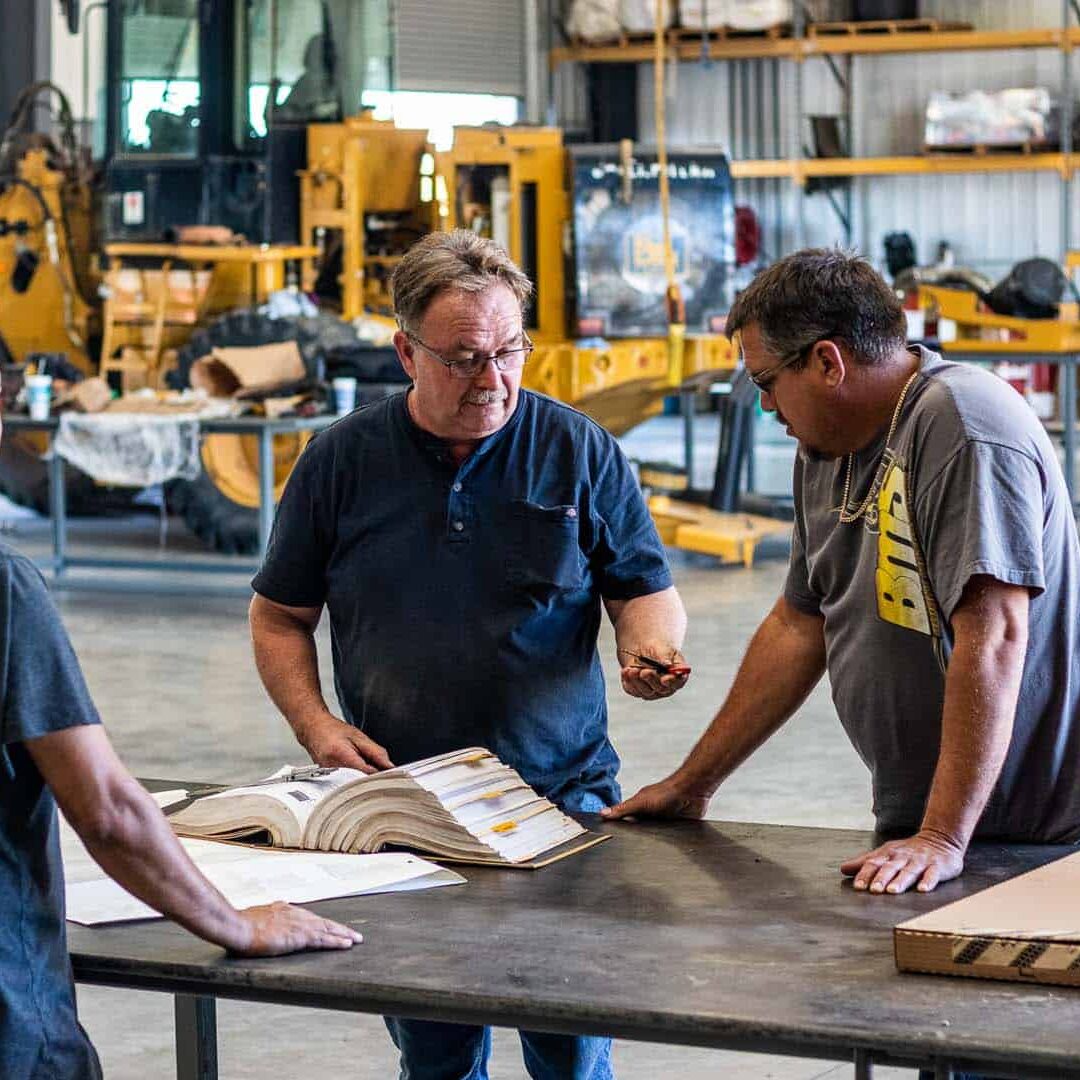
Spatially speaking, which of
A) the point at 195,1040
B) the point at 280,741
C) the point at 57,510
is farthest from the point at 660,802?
the point at 57,510

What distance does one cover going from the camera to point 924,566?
247 cm

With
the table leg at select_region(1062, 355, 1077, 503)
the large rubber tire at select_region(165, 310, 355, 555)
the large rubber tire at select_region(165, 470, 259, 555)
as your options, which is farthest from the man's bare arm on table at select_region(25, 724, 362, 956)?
the table leg at select_region(1062, 355, 1077, 503)

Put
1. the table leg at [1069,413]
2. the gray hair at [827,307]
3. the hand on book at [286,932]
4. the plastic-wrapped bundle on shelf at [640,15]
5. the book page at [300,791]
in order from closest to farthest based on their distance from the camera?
the hand on book at [286,932] < the gray hair at [827,307] < the book page at [300,791] < the table leg at [1069,413] < the plastic-wrapped bundle on shelf at [640,15]

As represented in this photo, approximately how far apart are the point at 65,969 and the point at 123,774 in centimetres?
24

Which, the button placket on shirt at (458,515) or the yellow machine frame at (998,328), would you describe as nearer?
the button placket on shirt at (458,515)

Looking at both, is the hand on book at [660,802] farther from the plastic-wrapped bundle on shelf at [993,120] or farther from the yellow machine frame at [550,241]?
the plastic-wrapped bundle on shelf at [993,120]

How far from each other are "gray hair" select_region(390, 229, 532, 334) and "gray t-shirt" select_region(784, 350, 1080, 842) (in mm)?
516

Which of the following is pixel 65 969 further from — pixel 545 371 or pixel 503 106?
pixel 503 106

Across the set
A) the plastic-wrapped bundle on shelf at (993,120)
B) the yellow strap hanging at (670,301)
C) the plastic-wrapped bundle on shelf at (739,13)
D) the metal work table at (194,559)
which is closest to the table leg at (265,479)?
the metal work table at (194,559)

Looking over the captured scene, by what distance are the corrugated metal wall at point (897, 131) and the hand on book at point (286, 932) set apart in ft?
48.2

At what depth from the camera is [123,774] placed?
196cm

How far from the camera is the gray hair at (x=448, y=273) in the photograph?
2832 millimetres

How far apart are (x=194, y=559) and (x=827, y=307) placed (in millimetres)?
7574

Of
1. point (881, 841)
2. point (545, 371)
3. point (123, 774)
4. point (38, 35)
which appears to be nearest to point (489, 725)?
point (881, 841)
